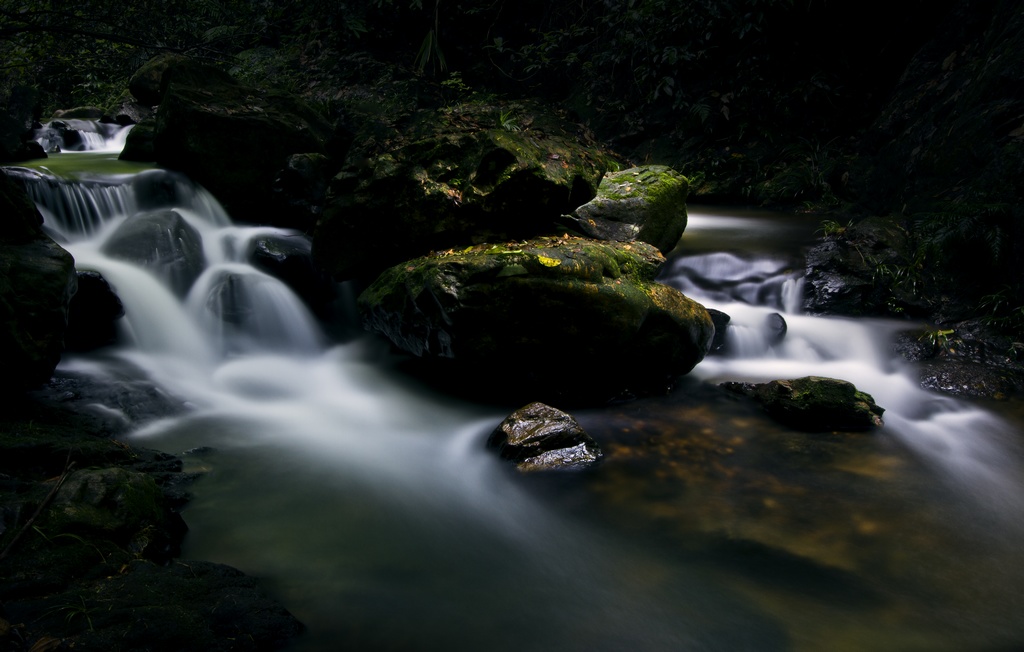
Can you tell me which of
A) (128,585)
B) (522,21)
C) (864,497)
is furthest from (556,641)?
(522,21)

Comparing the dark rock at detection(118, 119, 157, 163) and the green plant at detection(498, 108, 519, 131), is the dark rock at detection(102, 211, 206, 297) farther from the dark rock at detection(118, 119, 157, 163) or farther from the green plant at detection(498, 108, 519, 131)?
the green plant at detection(498, 108, 519, 131)

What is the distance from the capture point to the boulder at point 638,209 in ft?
21.2

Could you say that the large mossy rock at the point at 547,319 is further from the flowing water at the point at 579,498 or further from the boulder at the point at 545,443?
the boulder at the point at 545,443

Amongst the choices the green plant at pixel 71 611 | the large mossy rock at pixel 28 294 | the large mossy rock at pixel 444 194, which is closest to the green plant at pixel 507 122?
the large mossy rock at pixel 444 194

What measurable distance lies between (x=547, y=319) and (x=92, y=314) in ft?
12.9

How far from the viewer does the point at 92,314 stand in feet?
18.4

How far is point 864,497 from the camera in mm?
3973

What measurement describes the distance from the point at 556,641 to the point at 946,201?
7065 millimetres

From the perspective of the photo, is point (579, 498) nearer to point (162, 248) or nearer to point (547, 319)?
point (547, 319)

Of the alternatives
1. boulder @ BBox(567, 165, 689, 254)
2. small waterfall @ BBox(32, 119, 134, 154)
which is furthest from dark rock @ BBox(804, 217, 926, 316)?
small waterfall @ BBox(32, 119, 134, 154)

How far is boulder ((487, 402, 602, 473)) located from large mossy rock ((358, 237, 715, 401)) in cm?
71

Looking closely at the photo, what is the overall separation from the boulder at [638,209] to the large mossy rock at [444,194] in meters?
0.24

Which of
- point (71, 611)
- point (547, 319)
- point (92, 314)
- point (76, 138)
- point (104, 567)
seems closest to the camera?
point (71, 611)

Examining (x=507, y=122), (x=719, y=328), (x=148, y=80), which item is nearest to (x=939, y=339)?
(x=719, y=328)
